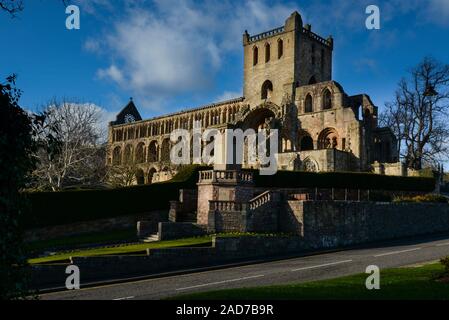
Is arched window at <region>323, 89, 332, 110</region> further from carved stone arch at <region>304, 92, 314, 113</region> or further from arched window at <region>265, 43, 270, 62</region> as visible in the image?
arched window at <region>265, 43, 270, 62</region>

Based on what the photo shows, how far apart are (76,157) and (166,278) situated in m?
28.1

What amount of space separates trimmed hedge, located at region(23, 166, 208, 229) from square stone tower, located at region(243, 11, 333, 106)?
3142cm

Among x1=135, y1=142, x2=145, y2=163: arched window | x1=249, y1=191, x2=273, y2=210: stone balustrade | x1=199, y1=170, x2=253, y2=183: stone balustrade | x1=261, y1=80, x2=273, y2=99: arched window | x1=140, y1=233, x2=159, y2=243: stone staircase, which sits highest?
x1=261, y1=80, x2=273, y2=99: arched window

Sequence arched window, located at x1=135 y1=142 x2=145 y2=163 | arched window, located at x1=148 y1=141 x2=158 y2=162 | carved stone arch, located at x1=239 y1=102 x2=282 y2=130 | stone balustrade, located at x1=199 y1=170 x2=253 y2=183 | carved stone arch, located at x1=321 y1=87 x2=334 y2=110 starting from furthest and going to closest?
arched window, located at x1=135 y1=142 x2=145 y2=163
arched window, located at x1=148 y1=141 x2=158 y2=162
carved stone arch, located at x1=239 y1=102 x2=282 y2=130
carved stone arch, located at x1=321 y1=87 x2=334 y2=110
stone balustrade, located at x1=199 y1=170 x2=253 y2=183

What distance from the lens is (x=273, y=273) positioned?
60.7 ft

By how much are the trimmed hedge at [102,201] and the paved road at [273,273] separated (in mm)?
12963

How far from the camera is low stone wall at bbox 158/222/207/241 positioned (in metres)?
26.1

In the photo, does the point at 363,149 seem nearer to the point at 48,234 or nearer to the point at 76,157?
the point at 76,157

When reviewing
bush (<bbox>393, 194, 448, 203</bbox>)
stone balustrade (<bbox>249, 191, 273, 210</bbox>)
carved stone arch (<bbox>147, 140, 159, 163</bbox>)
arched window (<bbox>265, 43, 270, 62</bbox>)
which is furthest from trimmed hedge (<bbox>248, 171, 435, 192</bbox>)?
carved stone arch (<bbox>147, 140, 159, 163</bbox>)

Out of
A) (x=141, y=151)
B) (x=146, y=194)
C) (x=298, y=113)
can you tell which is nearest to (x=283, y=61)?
(x=298, y=113)

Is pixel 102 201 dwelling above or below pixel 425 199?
below

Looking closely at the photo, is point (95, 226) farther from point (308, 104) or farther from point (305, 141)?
point (308, 104)

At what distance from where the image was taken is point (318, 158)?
46.2 m

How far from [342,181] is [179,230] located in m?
16.3
